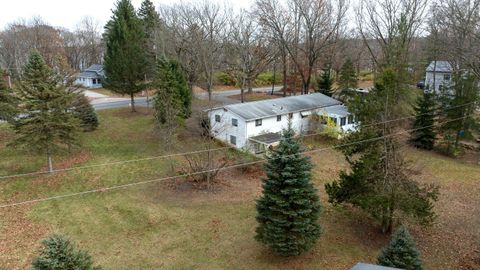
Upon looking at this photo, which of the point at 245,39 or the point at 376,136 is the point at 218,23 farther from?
the point at 376,136

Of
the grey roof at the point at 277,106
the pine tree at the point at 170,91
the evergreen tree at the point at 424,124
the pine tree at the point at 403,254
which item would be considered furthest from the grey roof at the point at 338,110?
the pine tree at the point at 403,254

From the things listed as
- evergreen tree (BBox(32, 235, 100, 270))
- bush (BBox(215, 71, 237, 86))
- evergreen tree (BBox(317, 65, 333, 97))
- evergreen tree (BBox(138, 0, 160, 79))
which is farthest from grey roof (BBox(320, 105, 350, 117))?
bush (BBox(215, 71, 237, 86))

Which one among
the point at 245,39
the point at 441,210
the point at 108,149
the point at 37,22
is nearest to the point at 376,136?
the point at 441,210

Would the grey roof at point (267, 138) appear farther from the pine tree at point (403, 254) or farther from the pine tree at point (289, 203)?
the pine tree at point (403, 254)

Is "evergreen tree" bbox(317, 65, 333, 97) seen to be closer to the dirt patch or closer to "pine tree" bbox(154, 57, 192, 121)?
"pine tree" bbox(154, 57, 192, 121)

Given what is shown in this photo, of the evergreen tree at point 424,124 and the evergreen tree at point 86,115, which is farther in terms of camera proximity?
the evergreen tree at point 86,115

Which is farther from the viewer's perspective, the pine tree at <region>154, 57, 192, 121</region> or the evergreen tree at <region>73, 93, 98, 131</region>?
the evergreen tree at <region>73, 93, 98, 131</region>
